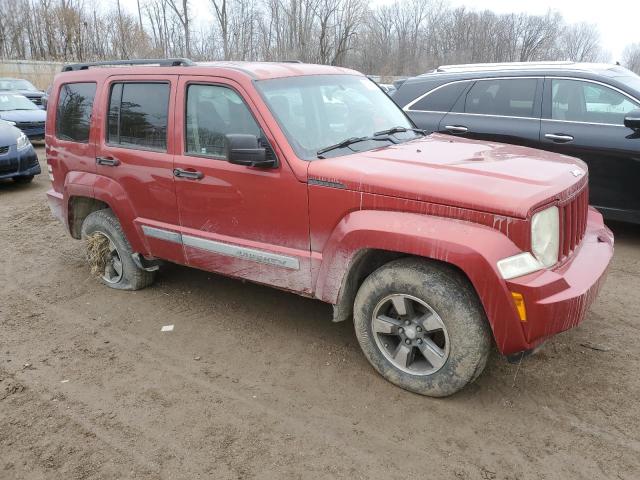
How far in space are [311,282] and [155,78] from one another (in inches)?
83.4

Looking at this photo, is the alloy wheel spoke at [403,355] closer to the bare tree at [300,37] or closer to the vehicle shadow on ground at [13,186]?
the vehicle shadow on ground at [13,186]

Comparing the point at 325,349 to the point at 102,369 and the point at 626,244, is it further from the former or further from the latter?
the point at 626,244

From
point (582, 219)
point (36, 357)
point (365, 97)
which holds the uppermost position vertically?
point (365, 97)

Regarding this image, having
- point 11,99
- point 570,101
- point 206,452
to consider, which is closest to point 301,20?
point 11,99

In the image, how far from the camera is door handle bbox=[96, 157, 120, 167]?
4.54 m

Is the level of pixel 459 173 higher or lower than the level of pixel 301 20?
lower

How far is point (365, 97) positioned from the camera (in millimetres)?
4391

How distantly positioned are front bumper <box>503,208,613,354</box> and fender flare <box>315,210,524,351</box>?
0.24 feet

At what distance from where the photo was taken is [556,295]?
111 inches

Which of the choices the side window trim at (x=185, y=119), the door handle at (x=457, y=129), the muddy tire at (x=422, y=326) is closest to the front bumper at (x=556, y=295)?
the muddy tire at (x=422, y=326)

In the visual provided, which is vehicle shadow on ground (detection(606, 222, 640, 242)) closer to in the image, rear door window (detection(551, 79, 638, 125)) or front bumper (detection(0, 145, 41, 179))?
rear door window (detection(551, 79, 638, 125))

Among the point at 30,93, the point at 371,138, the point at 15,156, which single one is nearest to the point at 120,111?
the point at 371,138

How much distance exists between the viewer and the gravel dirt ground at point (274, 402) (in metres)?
2.81

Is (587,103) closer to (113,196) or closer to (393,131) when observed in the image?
(393,131)
